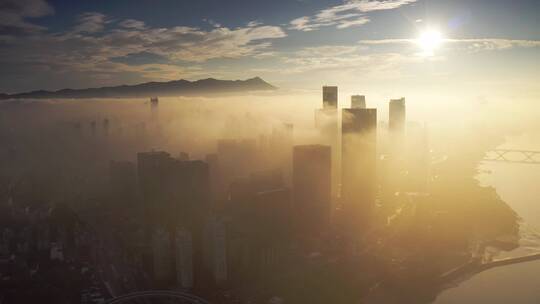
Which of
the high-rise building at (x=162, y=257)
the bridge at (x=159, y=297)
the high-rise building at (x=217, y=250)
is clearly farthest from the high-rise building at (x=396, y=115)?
the bridge at (x=159, y=297)

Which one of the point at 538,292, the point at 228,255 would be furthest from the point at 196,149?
the point at 538,292

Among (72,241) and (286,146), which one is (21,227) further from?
(286,146)

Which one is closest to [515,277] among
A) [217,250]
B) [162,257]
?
[217,250]

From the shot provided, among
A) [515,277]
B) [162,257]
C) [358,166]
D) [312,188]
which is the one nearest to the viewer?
[162,257]

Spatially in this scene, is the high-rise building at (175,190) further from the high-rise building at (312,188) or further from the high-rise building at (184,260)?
the high-rise building at (312,188)

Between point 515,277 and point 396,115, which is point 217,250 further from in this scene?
point 396,115

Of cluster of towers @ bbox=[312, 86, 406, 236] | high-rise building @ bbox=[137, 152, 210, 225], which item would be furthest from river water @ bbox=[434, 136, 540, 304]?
high-rise building @ bbox=[137, 152, 210, 225]

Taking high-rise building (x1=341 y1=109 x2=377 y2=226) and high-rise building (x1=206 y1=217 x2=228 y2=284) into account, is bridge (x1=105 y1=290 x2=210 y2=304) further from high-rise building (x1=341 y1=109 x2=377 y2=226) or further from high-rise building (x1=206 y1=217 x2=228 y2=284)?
high-rise building (x1=341 y1=109 x2=377 y2=226)
